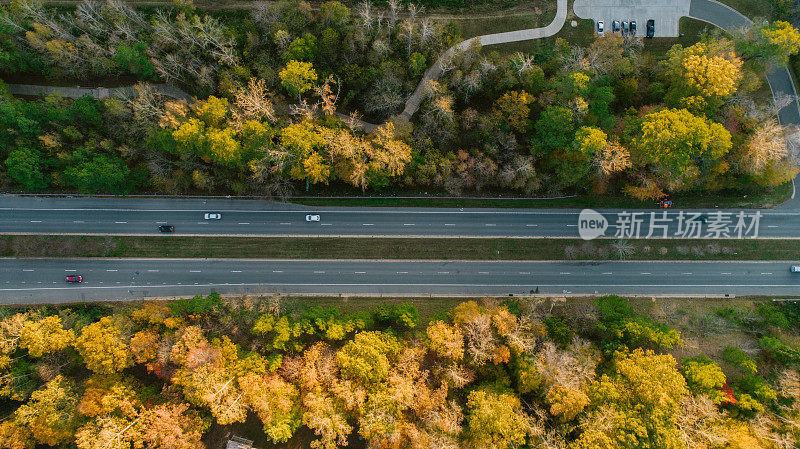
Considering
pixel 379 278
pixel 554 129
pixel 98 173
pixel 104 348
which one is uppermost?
pixel 554 129

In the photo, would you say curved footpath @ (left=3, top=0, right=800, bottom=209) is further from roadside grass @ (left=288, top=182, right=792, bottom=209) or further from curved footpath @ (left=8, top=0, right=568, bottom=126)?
roadside grass @ (left=288, top=182, right=792, bottom=209)

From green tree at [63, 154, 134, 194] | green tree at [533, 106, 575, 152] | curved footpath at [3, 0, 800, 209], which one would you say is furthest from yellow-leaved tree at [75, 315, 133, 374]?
green tree at [533, 106, 575, 152]

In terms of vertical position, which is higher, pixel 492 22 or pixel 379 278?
pixel 492 22

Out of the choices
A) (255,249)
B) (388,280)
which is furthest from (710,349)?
(255,249)

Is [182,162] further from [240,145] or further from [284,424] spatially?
[284,424]

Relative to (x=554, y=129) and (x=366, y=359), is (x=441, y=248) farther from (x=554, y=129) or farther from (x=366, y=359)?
(x=554, y=129)

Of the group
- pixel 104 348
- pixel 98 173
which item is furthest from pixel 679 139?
pixel 98 173
